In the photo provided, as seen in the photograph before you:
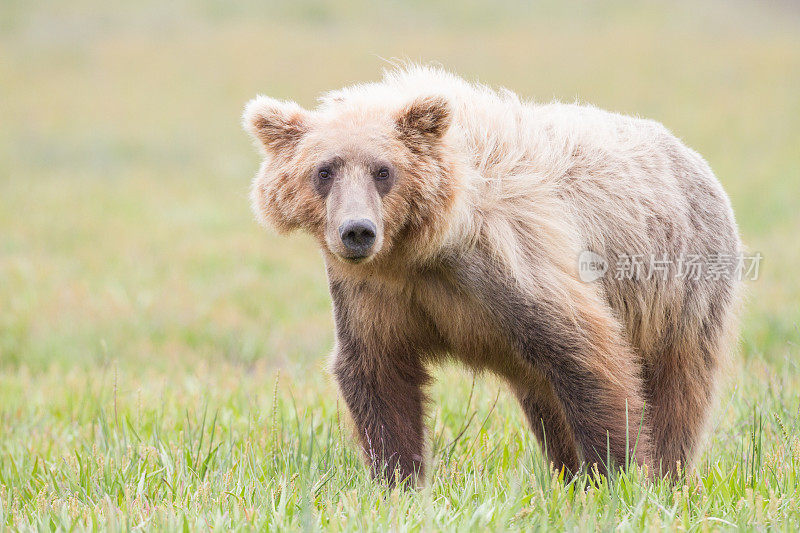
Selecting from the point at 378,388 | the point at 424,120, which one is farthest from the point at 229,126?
the point at 424,120

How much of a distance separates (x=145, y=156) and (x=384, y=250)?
16071 mm

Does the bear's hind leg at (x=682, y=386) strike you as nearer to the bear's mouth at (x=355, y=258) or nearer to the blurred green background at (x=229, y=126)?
the blurred green background at (x=229, y=126)

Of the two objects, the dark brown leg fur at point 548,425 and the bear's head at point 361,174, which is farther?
the dark brown leg fur at point 548,425

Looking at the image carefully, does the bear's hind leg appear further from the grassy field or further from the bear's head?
the bear's head

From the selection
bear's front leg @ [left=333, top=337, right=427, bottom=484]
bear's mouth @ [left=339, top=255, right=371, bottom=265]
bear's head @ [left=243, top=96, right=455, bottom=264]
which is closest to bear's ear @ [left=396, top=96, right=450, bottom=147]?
bear's head @ [left=243, top=96, right=455, bottom=264]

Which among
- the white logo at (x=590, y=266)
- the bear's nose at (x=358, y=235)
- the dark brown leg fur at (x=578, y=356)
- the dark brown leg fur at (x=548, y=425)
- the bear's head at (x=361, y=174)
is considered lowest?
the dark brown leg fur at (x=548, y=425)

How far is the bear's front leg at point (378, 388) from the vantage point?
4.09 metres

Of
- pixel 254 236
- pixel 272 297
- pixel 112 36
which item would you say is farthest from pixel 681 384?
pixel 112 36

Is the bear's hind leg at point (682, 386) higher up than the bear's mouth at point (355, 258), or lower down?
lower down

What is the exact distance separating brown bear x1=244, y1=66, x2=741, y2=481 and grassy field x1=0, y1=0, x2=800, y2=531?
305mm

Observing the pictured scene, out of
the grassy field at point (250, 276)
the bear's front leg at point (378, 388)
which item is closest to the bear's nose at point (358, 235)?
the bear's front leg at point (378, 388)

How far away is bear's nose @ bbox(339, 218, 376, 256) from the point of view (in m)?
3.51

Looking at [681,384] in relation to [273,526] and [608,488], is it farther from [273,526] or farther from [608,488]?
[273,526]

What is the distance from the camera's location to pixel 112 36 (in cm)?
2766
